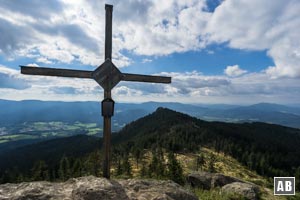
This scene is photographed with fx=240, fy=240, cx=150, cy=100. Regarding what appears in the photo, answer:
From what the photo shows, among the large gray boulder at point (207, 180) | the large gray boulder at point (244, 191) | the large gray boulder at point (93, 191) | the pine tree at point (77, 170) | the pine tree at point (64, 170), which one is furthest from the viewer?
the pine tree at point (64, 170)

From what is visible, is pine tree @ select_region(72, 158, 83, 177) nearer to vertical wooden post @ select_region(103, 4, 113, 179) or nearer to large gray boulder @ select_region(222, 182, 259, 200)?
large gray boulder @ select_region(222, 182, 259, 200)

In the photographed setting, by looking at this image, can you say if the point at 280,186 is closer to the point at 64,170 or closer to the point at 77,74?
the point at 77,74

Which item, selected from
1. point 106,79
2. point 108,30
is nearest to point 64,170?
point 106,79

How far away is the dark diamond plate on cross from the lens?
8.93m

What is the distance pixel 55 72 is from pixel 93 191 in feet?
14.9

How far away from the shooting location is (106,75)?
8953mm

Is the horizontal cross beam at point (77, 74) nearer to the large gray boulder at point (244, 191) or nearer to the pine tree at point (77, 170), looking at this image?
the large gray boulder at point (244, 191)

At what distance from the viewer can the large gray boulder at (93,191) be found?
684 cm

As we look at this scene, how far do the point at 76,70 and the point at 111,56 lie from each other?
145cm

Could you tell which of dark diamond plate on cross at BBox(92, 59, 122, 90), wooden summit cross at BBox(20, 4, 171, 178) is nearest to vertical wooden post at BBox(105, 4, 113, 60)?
wooden summit cross at BBox(20, 4, 171, 178)

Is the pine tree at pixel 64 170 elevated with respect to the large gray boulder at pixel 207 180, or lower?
lower

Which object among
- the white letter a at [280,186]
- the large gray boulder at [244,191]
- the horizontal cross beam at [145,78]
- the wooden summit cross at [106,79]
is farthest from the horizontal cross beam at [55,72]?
the white letter a at [280,186]

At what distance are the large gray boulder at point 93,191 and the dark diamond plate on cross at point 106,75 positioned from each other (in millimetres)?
3361

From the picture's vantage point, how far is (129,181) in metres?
8.29
